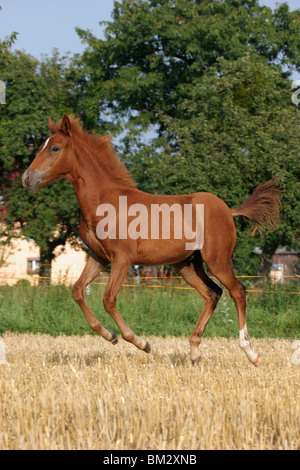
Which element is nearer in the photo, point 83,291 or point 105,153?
point 83,291

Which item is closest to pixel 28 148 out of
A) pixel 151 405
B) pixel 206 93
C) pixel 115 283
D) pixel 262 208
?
pixel 206 93

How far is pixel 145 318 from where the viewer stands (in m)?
10.1

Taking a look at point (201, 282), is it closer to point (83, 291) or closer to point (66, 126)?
point (83, 291)

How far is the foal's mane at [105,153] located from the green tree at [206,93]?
517 inches

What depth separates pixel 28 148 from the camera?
2453cm

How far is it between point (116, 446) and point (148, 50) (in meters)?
26.4

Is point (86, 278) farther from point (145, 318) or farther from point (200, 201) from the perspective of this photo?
point (145, 318)

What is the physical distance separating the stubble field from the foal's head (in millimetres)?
1869

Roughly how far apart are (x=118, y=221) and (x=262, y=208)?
2.05 meters

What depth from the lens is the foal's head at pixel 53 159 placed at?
554 cm

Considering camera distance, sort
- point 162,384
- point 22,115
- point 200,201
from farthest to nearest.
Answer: point 22,115 → point 200,201 → point 162,384

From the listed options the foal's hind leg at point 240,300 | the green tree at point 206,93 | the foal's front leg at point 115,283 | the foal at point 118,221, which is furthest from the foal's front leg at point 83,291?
the green tree at point 206,93

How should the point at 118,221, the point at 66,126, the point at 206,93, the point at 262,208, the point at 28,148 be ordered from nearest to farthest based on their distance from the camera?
the point at 118,221 < the point at 66,126 < the point at 262,208 < the point at 206,93 < the point at 28,148

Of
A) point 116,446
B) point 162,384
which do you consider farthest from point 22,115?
point 116,446
